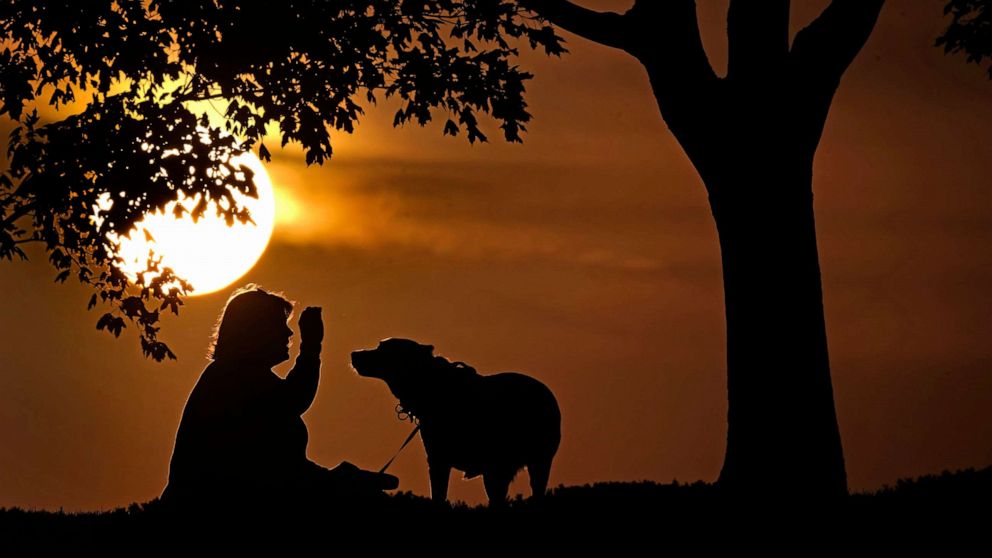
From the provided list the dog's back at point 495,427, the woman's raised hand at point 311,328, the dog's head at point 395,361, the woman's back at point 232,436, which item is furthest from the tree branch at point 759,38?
→ the woman's back at point 232,436

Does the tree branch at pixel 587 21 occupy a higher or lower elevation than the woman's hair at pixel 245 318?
higher

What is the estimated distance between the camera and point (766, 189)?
13.5 meters

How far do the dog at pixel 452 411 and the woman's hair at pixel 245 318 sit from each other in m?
5.12

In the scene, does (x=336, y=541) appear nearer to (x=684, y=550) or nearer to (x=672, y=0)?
(x=684, y=550)

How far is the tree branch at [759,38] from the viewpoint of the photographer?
13914 mm

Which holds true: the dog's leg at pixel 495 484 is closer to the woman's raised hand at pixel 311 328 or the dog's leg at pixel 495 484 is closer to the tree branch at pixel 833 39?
the woman's raised hand at pixel 311 328

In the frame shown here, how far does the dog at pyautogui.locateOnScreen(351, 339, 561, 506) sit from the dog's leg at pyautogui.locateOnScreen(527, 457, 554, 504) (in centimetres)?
63

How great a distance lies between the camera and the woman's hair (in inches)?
361

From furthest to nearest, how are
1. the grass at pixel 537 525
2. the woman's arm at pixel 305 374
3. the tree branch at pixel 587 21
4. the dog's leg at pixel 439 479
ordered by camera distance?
the tree branch at pixel 587 21 → the dog's leg at pixel 439 479 → the grass at pixel 537 525 → the woman's arm at pixel 305 374

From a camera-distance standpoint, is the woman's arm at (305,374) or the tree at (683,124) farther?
the tree at (683,124)

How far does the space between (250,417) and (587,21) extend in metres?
7.70

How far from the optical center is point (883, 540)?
9.69 metres

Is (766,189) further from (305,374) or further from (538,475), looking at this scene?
(305,374)

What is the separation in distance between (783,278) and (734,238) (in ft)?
2.53
